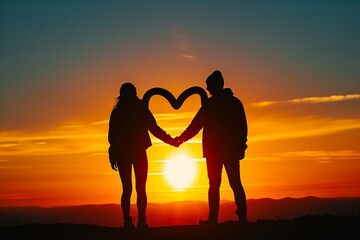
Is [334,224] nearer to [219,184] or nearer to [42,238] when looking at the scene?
[219,184]

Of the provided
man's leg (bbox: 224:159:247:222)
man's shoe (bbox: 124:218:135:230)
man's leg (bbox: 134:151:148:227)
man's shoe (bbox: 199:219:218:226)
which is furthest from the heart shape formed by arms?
man's shoe (bbox: 199:219:218:226)

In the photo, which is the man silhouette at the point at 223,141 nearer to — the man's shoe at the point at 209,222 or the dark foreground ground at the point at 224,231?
the man's shoe at the point at 209,222

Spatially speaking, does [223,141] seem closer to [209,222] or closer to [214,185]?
[214,185]

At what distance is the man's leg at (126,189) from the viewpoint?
18.4 meters

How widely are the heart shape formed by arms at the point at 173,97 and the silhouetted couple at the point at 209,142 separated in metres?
1.45

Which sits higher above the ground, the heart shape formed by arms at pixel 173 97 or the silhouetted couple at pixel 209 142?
the heart shape formed by arms at pixel 173 97

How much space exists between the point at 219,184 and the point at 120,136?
3.15 meters

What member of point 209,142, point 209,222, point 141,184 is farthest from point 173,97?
point 209,222

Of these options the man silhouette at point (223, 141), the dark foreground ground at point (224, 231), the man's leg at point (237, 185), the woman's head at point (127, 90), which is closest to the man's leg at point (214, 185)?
the man silhouette at point (223, 141)

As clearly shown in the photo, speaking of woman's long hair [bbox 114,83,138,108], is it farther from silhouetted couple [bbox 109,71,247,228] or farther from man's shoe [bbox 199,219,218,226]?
man's shoe [bbox 199,219,218,226]

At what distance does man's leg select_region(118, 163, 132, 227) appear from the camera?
1838 cm

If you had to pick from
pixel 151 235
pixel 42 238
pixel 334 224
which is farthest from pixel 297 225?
pixel 42 238

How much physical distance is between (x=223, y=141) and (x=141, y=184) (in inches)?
103

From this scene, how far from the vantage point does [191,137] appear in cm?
2075
